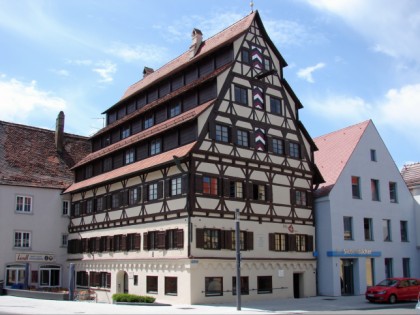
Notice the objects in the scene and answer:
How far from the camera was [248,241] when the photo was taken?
3362 cm

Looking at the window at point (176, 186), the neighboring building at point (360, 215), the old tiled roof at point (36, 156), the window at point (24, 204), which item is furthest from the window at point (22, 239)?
the neighboring building at point (360, 215)

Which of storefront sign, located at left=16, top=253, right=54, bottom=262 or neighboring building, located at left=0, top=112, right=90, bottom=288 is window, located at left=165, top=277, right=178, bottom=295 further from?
storefront sign, located at left=16, top=253, right=54, bottom=262

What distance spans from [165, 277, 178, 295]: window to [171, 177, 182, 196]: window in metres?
5.12

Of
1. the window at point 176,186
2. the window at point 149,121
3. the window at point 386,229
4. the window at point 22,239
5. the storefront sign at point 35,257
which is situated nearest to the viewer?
the window at point 176,186

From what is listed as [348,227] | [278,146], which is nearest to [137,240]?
[278,146]

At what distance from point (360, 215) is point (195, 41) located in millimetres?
18867

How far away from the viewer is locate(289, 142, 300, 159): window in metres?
38.0

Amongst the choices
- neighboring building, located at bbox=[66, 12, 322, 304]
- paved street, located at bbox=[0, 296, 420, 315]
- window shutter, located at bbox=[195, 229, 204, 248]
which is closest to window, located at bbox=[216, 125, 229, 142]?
neighboring building, located at bbox=[66, 12, 322, 304]

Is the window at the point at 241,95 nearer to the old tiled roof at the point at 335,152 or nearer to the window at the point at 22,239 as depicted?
the old tiled roof at the point at 335,152

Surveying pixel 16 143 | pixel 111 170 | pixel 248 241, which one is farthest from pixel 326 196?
pixel 16 143

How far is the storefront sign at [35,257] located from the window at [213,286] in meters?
18.2

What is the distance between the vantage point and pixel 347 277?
38.5 metres

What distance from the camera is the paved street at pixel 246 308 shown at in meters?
25.2

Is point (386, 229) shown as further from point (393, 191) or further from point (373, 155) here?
point (373, 155)
